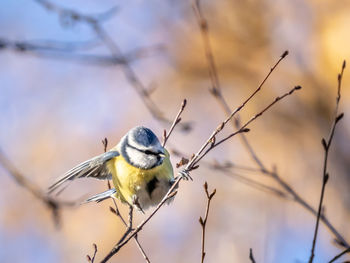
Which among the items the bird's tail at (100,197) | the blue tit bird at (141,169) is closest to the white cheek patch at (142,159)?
the blue tit bird at (141,169)

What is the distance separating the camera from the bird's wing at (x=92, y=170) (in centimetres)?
236

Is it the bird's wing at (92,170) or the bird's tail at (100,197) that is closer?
the bird's wing at (92,170)

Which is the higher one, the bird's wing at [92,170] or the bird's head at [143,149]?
the bird's head at [143,149]

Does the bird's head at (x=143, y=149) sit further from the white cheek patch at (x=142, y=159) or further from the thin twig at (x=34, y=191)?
the thin twig at (x=34, y=191)

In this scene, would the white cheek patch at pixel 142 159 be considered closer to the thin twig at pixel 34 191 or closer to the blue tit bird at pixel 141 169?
the blue tit bird at pixel 141 169

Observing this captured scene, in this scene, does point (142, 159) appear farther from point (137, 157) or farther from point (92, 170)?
point (92, 170)

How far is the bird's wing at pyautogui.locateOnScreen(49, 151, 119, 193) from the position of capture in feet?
7.75

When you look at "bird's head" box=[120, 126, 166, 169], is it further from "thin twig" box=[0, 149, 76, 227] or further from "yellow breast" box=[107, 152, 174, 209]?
"thin twig" box=[0, 149, 76, 227]

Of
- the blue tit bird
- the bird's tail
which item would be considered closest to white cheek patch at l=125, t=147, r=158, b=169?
the blue tit bird

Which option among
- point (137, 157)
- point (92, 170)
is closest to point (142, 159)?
point (137, 157)

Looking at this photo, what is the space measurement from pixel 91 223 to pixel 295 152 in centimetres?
307

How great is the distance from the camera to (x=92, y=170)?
261 cm

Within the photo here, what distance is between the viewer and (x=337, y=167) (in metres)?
6.81

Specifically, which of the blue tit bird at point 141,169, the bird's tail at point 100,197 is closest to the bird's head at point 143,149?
the blue tit bird at point 141,169
